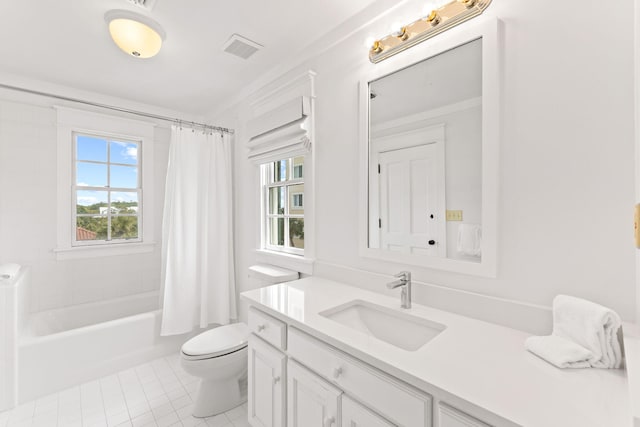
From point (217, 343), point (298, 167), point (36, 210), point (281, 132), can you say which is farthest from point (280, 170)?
point (36, 210)

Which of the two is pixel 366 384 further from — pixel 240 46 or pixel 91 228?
pixel 91 228

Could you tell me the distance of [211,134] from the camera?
2.64m

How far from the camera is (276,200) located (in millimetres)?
2447

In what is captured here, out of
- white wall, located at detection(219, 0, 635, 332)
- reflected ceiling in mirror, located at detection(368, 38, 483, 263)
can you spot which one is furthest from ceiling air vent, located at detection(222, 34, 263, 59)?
white wall, located at detection(219, 0, 635, 332)

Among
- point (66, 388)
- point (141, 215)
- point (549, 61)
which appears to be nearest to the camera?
point (549, 61)

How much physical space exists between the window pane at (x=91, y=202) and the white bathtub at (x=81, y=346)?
0.93m

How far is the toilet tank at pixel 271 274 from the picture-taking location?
6.55 feet

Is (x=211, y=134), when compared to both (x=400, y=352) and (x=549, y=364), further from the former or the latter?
(x=549, y=364)

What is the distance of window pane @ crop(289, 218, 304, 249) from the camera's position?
2.17 metres

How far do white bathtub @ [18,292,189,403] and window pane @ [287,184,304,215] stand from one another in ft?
5.04

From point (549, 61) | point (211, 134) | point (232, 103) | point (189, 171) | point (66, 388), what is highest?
point (232, 103)

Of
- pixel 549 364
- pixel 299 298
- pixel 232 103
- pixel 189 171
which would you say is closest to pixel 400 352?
pixel 549 364

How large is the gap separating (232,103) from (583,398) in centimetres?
303

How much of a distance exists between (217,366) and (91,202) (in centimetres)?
231
